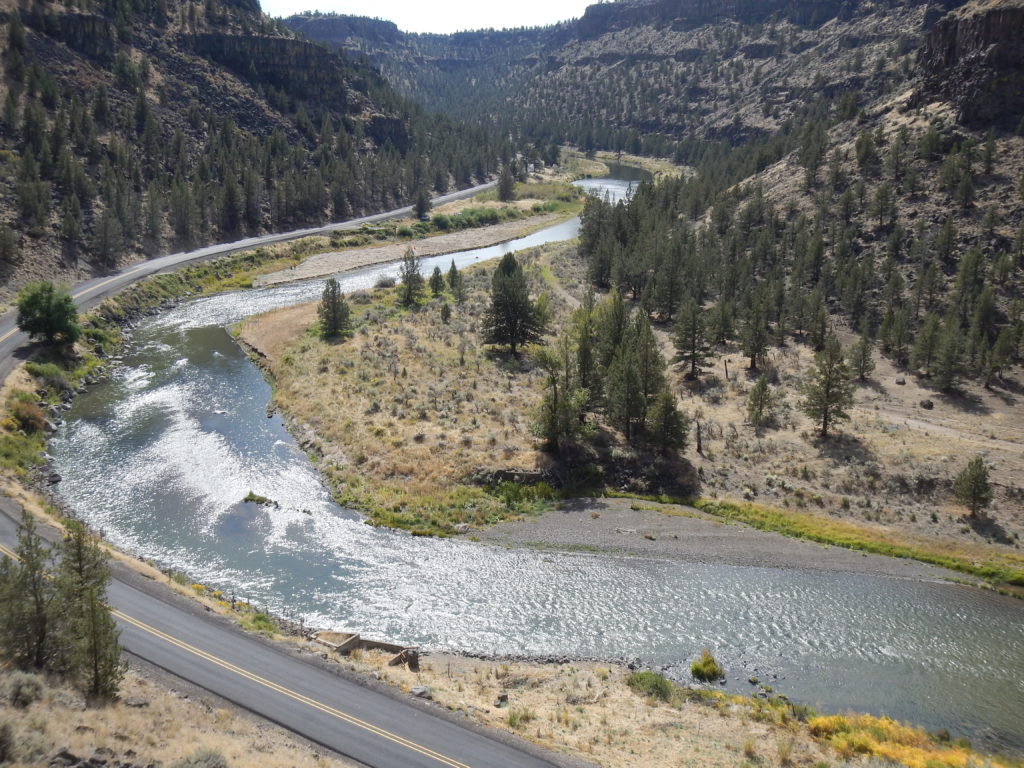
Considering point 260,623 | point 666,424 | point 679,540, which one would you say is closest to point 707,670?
point 679,540

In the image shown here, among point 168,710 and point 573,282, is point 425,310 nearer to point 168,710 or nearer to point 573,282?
point 573,282

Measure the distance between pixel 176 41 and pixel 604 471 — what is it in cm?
16039

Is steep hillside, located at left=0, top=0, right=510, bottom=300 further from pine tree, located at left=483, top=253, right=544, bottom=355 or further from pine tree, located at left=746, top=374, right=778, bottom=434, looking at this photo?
pine tree, located at left=746, top=374, right=778, bottom=434

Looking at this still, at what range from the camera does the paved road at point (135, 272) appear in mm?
64812

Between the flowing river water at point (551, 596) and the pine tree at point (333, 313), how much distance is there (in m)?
29.1

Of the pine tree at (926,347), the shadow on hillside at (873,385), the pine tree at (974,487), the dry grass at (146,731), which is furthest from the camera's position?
the pine tree at (926,347)

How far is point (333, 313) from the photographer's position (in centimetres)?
8144

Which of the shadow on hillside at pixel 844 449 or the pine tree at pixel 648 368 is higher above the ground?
the pine tree at pixel 648 368

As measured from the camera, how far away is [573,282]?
113 m

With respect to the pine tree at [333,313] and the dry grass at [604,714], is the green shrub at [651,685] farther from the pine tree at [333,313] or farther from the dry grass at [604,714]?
the pine tree at [333,313]

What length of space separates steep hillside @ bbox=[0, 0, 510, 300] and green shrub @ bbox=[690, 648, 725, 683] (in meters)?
86.9

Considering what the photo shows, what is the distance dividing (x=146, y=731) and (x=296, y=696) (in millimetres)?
6258

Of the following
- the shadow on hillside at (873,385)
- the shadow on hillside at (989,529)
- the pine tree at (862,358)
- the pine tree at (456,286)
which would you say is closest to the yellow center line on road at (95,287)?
the pine tree at (456,286)

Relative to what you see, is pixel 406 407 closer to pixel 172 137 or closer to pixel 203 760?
pixel 203 760
